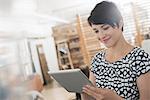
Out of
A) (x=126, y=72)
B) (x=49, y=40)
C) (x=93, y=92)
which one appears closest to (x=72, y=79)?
(x=93, y=92)

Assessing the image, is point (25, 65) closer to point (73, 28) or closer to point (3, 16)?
point (3, 16)

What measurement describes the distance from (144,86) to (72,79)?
0.30m

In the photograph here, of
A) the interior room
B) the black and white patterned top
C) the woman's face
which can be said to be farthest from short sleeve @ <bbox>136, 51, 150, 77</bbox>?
the interior room

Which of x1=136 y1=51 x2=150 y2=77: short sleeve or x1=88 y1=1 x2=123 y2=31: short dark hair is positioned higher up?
x1=88 y1=1 x2=123 y2=31: short dark hair

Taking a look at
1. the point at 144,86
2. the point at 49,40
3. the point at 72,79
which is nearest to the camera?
the point at 144,86

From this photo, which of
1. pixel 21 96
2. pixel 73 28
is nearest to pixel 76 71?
pixel 21 96

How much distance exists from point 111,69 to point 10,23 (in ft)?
1.48

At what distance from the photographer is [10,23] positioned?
77cm

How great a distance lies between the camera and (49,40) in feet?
25.2

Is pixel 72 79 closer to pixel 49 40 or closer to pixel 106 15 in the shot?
pixel 106 15

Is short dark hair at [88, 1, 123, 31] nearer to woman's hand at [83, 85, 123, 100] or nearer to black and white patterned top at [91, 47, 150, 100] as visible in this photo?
black and white patterned top at [91, 47, 150, 100]

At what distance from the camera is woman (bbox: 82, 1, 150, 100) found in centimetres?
92

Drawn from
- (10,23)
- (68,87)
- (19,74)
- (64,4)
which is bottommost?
(68,87)

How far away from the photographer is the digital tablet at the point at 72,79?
972 millimetres
